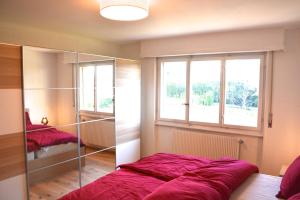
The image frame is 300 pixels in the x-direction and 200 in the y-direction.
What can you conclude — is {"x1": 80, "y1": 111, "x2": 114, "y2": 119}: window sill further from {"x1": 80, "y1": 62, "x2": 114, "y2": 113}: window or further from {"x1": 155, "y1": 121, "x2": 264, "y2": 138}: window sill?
{"x1": 155, "y1": 121, "x2": 264, "y2": 138}: window sill

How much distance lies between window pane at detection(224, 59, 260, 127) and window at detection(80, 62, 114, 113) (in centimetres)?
190

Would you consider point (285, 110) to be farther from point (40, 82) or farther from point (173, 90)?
point (40, 82)

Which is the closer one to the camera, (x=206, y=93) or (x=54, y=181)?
(x=54, y=181)

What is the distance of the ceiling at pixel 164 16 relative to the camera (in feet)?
7.42

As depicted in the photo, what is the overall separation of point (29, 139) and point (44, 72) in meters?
0.82

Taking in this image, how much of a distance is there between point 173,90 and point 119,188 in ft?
8.30

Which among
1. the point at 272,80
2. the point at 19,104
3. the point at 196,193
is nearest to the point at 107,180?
the point at 196,193

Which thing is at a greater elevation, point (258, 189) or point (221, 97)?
point (221, 97)

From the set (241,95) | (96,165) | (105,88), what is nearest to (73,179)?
(96,165)

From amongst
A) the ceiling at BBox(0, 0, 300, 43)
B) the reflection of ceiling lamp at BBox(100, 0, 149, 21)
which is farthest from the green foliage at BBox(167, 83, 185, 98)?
the reflection of ceiling lamp at BBox(100, 0, 149, 21)

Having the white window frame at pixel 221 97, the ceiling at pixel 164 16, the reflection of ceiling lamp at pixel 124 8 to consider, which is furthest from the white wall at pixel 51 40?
the reflection of ceiling lamp at pixel 124 8

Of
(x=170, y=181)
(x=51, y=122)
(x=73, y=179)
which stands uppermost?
(x=51, y=122)

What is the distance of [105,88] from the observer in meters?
3.74

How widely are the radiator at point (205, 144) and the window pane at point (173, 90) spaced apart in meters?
0.36
